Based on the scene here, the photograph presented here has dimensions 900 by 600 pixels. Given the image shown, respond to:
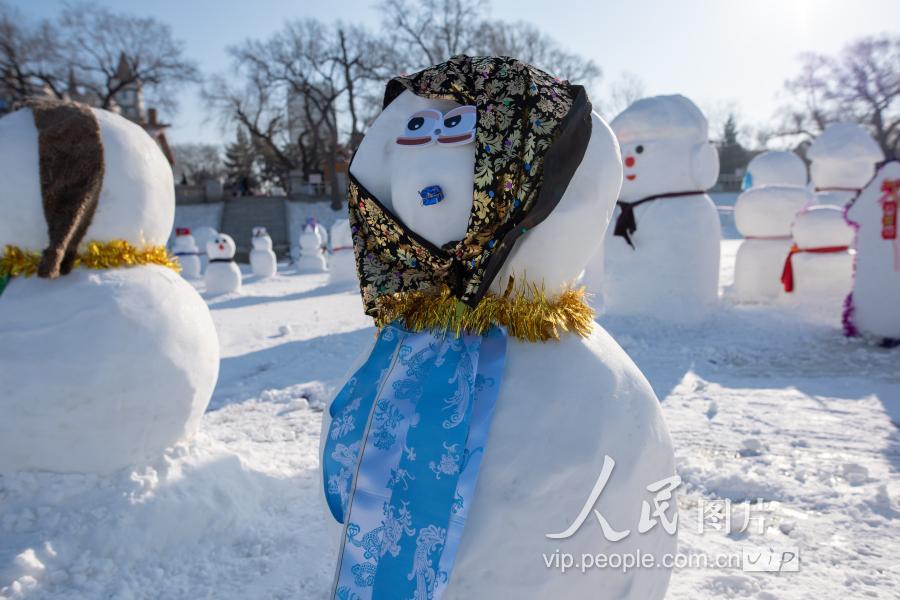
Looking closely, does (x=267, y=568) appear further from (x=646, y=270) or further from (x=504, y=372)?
(x=646, y=270)

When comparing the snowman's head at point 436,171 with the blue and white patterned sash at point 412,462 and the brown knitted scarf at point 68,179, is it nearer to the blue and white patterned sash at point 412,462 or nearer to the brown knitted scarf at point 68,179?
the blue and white patterned sash at point 412,462

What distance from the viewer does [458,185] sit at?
152cm

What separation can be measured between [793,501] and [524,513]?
2.23 m

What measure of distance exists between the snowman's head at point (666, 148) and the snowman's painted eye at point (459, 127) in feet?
18.1

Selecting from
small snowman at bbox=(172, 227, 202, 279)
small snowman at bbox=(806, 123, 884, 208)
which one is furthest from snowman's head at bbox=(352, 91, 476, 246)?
small snowman at bbox=(172, 227, 202, 279)

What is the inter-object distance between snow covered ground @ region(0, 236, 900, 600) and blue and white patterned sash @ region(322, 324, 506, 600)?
0.96 metres

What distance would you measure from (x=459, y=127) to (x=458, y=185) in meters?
0.17

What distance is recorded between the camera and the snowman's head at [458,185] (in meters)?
1.53

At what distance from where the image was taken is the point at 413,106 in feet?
5.78

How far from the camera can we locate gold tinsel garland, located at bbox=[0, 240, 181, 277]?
266 cm

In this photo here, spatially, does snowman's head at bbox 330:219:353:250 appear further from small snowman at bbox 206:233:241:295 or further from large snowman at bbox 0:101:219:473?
large snowman at bbox 0:101:219:473

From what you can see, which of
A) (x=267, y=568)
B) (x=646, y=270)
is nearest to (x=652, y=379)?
(x=646, y=270)

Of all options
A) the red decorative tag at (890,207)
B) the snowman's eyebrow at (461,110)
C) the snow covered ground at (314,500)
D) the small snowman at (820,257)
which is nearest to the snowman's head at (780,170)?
the small snowman at (820,257)

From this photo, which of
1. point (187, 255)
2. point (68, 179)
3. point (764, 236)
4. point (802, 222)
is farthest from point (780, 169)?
point (187, 255)
